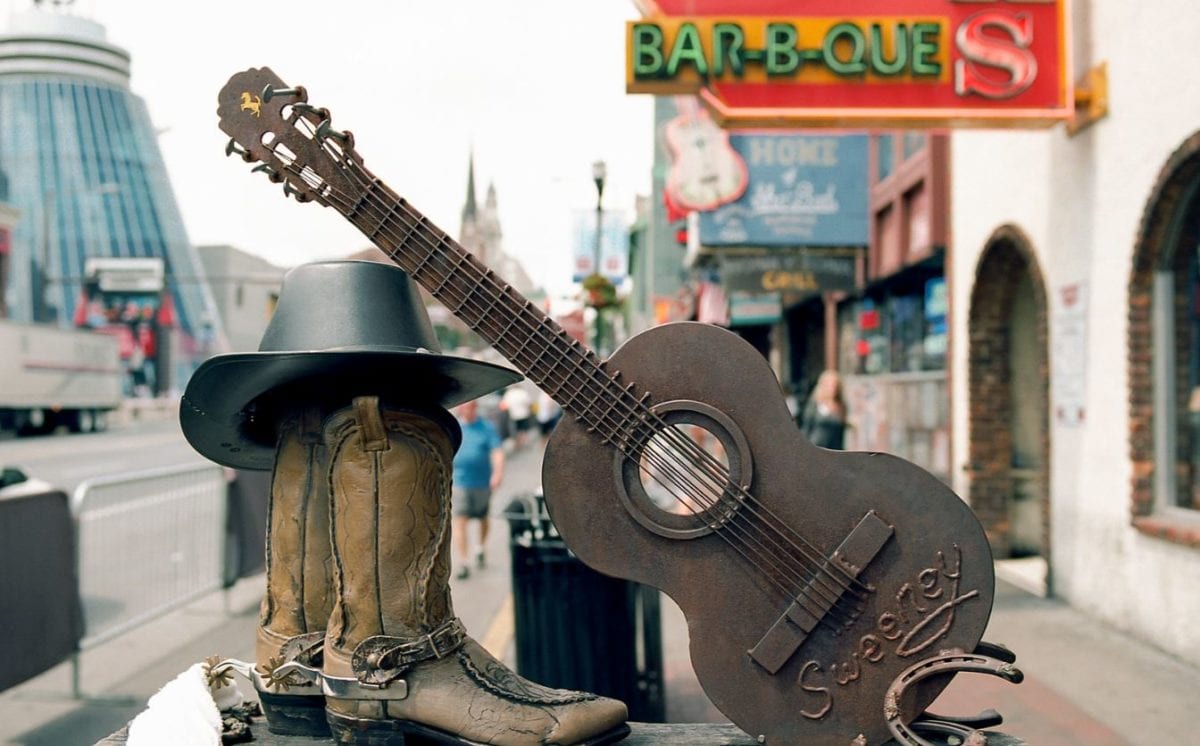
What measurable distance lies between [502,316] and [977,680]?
4.35 m

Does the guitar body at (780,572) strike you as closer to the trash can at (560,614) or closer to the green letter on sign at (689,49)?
the trash can at (560,614)

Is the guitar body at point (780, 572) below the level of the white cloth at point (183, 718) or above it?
above

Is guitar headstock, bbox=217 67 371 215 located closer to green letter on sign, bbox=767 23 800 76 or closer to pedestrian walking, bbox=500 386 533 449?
green letter on sign, bbox=767 23 800 76

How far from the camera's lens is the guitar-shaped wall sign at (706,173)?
42.7ft

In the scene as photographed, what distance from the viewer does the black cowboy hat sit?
2.39 meters

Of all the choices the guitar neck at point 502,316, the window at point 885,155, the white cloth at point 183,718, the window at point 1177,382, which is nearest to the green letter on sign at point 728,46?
the window at point 1177,382

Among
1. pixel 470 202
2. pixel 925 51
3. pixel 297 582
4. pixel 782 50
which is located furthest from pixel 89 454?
pixel 470 202

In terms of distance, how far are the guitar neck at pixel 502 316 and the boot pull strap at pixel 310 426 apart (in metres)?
0.44

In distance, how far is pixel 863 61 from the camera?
697 cm

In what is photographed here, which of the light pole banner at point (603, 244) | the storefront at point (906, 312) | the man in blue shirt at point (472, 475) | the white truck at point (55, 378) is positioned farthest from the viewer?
the white truck at point (55, 378)

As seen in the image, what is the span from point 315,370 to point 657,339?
800 millimetres

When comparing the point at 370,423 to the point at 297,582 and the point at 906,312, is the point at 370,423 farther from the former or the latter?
the point at 906,312

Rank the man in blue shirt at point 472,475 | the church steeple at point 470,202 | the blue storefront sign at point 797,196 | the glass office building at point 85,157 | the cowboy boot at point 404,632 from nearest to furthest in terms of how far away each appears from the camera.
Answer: the cowboy boot at point 404,632
the man in blue shirt at point 472,475
the blue storefront sign at point 797,196
the glass office building at point 85,157
the church steeple at point 470,202

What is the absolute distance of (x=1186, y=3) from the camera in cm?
591
